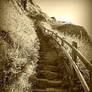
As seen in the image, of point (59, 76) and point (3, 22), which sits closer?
point (59, 76)

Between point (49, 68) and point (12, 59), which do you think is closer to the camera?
point (12, 59)

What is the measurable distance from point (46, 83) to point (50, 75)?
1.09 feet

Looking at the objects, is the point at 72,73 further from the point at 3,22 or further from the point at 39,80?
the point at 3,22

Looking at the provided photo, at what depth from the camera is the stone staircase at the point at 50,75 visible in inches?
135

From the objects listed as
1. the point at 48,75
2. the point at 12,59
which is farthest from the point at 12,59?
the point at 48,75

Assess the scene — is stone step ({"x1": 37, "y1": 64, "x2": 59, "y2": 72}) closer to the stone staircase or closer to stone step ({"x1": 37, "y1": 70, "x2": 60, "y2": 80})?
the stone staircase

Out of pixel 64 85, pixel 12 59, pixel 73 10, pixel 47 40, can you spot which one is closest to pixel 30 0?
pixel 47 40

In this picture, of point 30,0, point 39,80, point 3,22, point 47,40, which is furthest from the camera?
point 30,0

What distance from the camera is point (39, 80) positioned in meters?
3.64

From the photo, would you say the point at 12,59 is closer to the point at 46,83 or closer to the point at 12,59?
the point at 12,59

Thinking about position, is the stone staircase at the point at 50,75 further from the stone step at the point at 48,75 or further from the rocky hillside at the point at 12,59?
the rocky hillside at the point at 12,59

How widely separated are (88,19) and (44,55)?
7.23 feet

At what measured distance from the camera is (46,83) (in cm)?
355

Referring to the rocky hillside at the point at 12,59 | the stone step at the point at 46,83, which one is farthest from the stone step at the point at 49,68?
the stone step at the point at 46,83
